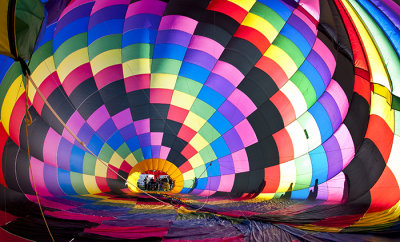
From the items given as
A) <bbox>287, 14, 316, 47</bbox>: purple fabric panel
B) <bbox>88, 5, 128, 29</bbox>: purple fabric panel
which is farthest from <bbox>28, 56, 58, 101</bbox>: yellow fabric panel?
<bbox>287, 14, 316, 47</bbox>: purple fabric panel

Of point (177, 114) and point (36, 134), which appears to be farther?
point (177, 114)

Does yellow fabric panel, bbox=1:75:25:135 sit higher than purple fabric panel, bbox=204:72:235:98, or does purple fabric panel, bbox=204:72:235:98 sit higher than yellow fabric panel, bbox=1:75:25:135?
purple fabric panel, bbox=204:72:235:98

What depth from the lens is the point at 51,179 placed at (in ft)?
13.9

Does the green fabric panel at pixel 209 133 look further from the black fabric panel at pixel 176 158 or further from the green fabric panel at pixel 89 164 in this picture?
the green fabric panel at pixel 89 164

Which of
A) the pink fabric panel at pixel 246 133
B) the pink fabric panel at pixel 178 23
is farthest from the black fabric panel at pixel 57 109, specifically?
the pink fabric panel at pixel 246 133

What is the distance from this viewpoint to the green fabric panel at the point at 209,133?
16.0 ft

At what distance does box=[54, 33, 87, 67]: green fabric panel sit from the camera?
163 inches

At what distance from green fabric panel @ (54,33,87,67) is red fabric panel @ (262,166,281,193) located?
3.23 m

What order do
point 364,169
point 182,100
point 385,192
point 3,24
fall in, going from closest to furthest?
point 3,24 → point 385,192 → point 364,169 → point 182,100

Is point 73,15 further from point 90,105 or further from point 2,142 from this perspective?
point 2,142

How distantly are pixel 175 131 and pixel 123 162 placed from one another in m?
0.96

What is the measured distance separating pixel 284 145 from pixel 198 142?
1352 mm

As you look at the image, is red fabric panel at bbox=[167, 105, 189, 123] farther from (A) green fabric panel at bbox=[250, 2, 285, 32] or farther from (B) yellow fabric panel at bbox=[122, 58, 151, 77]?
(A) green fabric panel at bbox=[250, 2, 285, 32]

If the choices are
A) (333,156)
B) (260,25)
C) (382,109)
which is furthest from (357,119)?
(260,25)
